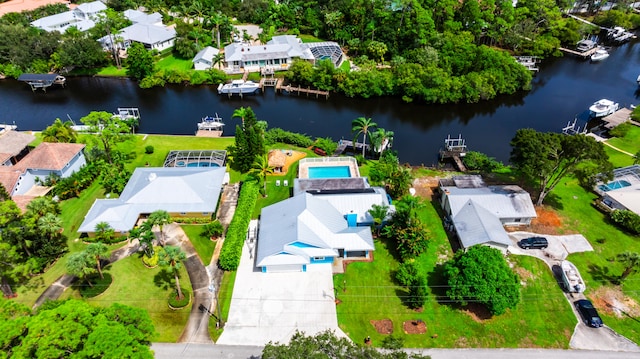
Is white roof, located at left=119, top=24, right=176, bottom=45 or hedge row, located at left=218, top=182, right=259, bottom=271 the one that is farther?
white roof, located at left=119, top=24, right=176, bottom=45

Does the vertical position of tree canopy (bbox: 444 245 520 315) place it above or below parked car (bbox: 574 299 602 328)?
above

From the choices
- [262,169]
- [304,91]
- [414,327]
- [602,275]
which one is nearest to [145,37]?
[304,91]

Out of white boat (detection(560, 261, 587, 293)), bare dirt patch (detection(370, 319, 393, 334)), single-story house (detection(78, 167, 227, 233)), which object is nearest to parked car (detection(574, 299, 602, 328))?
white boat (detection(560, 261, 587, 293))

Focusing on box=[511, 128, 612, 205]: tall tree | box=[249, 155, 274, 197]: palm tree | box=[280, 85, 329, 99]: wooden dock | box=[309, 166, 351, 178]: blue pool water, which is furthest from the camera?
box=[280, 85, 329, 99]: wooden dock

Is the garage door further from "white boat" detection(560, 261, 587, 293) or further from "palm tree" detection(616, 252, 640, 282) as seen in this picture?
"palm tree" detection(616, 252, 640, 282)

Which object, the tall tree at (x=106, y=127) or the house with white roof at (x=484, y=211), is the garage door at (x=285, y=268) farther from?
the tall tree at (x=106, y=127)

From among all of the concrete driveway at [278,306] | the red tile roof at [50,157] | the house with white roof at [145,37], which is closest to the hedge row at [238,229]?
the concrete driveway at [278,306]

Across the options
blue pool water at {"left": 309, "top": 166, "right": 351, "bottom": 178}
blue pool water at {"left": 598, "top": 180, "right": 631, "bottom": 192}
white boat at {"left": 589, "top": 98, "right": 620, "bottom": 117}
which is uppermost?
white boat at {"left": 589, "top": 98, "right": 620, "bottom": 117}
